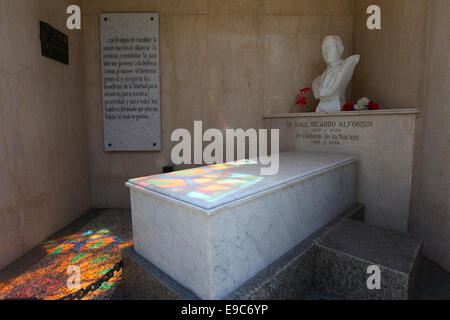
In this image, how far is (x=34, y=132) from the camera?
2.71 metres

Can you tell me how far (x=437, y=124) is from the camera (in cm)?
241

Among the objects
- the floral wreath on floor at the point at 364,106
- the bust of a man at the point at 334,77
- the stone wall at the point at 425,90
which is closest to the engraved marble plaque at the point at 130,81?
the bust of a man at the point at 334,77

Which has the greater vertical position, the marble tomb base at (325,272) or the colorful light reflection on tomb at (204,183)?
the colorful light reflection on tomb at (204,183)

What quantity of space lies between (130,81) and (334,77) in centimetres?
271

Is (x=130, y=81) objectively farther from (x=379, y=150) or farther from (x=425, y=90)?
(x=425, y=90)

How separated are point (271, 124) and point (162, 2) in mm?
2303

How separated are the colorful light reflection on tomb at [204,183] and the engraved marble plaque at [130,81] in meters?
2.08

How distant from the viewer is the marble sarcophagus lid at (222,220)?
129 centimetres

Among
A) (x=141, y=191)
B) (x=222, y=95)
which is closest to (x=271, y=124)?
(x=222, y=95)

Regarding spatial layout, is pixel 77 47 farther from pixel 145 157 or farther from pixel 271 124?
pixel 271 124

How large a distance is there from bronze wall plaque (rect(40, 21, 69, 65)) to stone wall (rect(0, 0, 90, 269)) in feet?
0.22

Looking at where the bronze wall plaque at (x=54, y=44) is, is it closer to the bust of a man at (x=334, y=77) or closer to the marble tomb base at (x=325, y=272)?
the marble tomb base at (x=325, y=272)

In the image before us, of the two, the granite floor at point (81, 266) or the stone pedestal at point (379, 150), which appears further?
the stone pedestal at point (379, 150)

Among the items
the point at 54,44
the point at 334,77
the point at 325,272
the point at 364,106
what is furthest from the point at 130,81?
the point at 325,272
